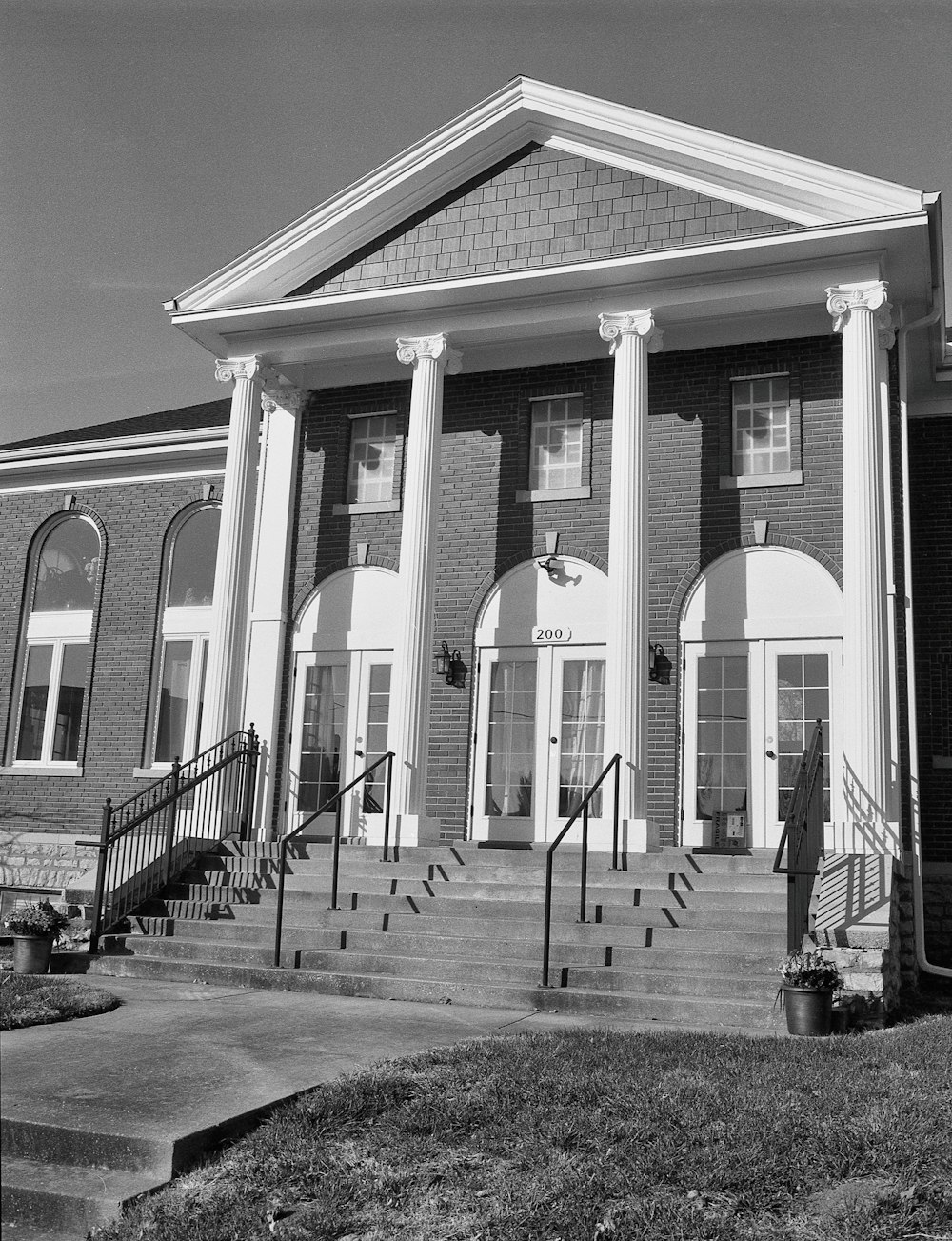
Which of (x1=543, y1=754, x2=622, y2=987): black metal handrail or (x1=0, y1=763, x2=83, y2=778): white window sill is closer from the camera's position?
(x1=543, y1=754, x2=622, y2=987): black metal handrail

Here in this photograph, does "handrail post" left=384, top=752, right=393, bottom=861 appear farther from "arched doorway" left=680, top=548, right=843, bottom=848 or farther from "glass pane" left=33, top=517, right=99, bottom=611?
"glass pane" left=33, top=517, right=99, bottom=611

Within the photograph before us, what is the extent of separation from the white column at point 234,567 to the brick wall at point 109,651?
3258 millimetres

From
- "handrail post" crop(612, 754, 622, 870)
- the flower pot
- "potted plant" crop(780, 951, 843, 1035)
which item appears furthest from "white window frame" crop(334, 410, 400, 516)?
"potted plant" crop(780, 951, 843, 1035)

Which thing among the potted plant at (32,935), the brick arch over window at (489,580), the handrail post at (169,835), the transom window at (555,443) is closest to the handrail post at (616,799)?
the brick arch over window at (489,580)

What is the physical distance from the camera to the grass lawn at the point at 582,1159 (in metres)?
4.96

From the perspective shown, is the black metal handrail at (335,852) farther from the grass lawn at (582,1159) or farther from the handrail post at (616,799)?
the grass lawn at (582,1159)

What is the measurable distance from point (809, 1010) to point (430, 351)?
8969mm

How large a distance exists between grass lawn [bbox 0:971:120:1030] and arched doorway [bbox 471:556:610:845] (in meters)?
6.01

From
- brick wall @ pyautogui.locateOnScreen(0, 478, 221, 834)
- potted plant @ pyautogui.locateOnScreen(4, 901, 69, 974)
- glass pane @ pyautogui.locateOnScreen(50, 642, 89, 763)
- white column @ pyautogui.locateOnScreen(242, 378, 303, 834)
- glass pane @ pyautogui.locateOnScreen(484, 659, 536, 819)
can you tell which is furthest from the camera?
glass pane @ pyautogui.locateOnScreen(50, 642, 89, 763)

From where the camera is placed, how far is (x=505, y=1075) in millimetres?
6426

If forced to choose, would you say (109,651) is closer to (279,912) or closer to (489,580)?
(489,580)

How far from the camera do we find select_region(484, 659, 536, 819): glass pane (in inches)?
570

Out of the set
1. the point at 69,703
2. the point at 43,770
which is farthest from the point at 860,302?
the point at 43,770

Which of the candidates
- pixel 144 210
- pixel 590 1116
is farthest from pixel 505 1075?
pixel 144 210
